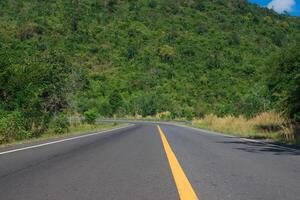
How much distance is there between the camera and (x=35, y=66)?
27.3m

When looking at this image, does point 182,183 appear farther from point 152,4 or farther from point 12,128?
point 152,4

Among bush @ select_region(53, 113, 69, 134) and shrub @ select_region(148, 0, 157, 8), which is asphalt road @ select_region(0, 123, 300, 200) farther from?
shrub @ select_region(148, 0, 157, 8)

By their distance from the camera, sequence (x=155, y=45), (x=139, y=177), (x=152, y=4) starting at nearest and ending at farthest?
(x=139, y=177), (x=155, y=45), (x=152, y=4)

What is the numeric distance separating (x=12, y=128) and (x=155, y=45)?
8871 cm

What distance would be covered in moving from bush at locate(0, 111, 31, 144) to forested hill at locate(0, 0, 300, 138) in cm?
3309

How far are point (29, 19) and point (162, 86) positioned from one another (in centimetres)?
3817

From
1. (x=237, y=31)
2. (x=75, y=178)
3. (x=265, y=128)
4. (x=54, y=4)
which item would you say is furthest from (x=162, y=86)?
(x=75, y=178)

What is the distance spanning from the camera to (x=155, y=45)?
108 m

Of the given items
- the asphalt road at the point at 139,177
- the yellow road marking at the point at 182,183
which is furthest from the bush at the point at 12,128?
the yellow road marking at the point at 182,183

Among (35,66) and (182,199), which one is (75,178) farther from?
(35,66)

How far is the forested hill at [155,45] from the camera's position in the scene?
8812 cm

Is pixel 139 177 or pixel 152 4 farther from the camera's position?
pixel 152 4

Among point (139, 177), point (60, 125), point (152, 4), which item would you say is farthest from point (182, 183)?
point (152, 4)

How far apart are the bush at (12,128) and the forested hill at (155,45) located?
3309 cm
